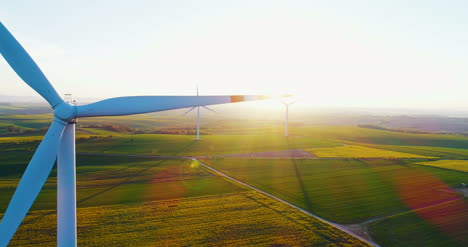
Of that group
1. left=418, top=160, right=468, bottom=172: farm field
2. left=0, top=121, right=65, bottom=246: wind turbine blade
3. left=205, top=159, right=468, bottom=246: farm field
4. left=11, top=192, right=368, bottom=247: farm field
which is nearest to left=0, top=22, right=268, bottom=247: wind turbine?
left=0, top=121, right=65, bottom=246: wind turbine blade

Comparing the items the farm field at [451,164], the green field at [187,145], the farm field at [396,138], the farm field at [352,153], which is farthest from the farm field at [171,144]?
the farm field at [451,164]

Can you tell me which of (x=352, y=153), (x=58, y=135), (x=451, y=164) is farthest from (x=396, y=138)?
(x=58, y=135)

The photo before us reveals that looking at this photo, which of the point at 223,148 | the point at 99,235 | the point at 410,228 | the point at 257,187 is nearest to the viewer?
the point at 99,235

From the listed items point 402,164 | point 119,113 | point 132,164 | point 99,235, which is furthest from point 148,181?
point 402,164

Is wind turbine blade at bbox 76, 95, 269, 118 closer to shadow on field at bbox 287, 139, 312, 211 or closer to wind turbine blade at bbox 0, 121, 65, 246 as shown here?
wind turbine blade at bbox 0, 121, 65, 246

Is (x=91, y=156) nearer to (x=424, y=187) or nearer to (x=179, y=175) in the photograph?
(x=179, y=175)

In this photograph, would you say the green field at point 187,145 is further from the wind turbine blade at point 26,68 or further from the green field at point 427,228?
the wind turbine blade at point 26,68
